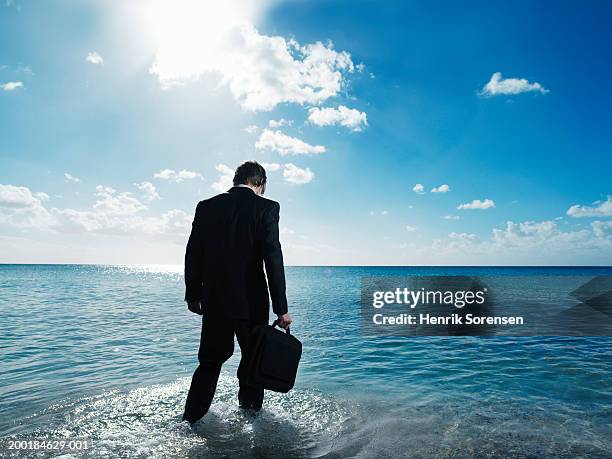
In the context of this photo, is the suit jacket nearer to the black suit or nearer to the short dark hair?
the black suit

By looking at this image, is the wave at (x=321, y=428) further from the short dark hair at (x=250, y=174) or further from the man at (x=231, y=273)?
the short dark hair at (x=250, y=174)

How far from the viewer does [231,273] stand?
4215 millimetres

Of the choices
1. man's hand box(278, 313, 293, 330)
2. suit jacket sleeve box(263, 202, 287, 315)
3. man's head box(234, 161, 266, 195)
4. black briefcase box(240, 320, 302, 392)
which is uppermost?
man's head box(234, 161, 266, 195)

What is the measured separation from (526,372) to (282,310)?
6.01 metres

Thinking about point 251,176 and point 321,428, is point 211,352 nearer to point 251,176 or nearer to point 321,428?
point 321,428

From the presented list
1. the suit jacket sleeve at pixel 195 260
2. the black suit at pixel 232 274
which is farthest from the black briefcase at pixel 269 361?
the suit jacket sleeve at pixel 195 260

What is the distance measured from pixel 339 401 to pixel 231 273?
2.76 m

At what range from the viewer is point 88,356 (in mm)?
8656

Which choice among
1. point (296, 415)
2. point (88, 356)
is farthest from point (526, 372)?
point (88, 356)

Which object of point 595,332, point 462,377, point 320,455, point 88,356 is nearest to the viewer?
point 320,455

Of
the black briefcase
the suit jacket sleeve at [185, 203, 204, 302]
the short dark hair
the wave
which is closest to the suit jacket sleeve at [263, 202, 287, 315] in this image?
the black briefcase

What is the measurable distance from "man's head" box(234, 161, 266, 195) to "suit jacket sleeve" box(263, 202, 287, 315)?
1.62 feet

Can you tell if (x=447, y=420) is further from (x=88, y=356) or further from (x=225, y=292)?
(x=88, y=356)

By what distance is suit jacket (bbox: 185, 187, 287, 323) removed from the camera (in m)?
4.19
